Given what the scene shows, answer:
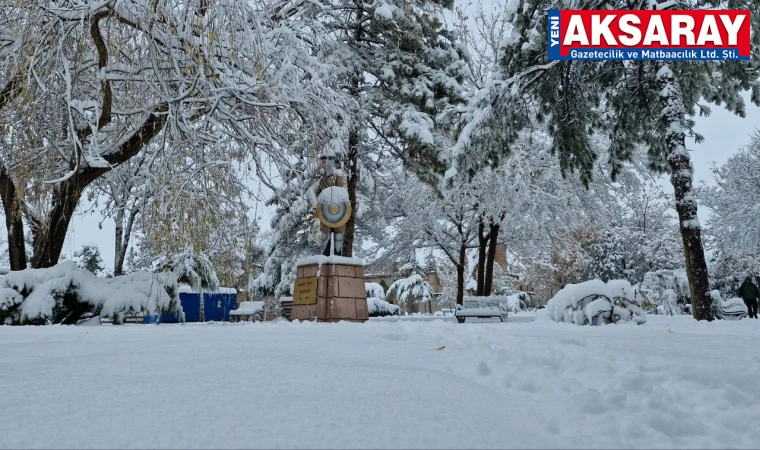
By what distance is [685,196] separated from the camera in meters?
9.66

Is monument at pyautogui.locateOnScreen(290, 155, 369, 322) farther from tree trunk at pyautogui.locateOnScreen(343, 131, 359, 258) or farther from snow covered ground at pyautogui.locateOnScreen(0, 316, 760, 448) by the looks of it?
snow covered ground at pyautogui.locateOnScreen(0, 316, 760, 448)

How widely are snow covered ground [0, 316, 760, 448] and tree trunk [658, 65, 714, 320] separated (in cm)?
680

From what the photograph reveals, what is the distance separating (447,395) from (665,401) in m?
0.92

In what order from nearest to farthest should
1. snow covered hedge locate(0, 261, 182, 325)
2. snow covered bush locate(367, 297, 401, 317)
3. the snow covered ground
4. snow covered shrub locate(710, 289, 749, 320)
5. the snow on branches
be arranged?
1. the snow covered ground
2. snow covered hedge locate(0, 261, 182, 325)
3. snow covered shrub locate(710, 289, 749, 320)
4. snow covered bush locate(367, 297, 401, 317)
5. the snow on branches

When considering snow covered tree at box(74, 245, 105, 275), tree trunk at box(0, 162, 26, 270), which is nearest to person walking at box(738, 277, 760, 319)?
tree trunk at box(0, 162, 26, 270)

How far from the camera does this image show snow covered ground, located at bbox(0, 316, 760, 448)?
165cm

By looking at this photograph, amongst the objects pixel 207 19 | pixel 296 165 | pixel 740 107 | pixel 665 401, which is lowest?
pixel 665 401

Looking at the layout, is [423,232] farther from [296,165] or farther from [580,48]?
[296,165]

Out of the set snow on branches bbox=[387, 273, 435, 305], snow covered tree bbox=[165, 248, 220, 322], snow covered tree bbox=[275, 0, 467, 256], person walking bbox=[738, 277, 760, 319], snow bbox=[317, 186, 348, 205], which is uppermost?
snow covered tree bbox=[275, 0, 467, 256]

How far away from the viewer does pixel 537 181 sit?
18.8 metres

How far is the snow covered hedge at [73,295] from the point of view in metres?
7.57

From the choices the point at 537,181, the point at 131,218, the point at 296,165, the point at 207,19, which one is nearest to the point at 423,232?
the point at 537,181

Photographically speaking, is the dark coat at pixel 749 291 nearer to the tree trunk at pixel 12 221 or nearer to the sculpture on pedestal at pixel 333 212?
the sculpture on pedestal at pixel 333 212

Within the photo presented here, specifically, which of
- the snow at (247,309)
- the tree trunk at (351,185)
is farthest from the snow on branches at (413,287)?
the tree trunk at (351,185)
